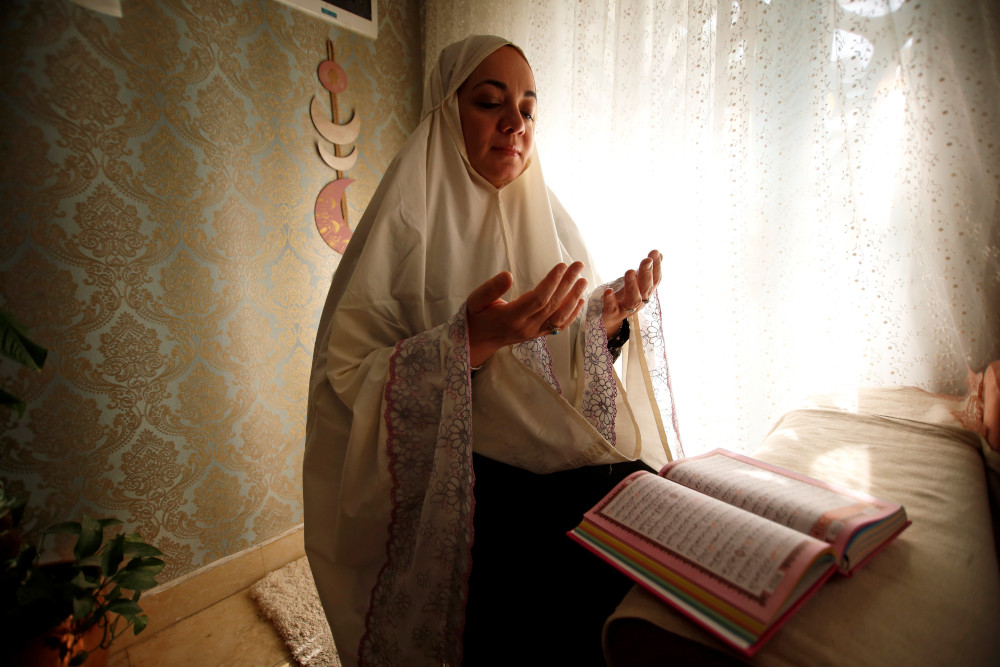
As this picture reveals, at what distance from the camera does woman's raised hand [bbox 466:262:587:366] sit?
0.63 meters

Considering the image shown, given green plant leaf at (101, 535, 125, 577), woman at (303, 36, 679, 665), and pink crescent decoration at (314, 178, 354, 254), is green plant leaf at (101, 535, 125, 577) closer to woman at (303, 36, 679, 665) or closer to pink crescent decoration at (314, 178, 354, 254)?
woman at (303, 36, 679, 665)

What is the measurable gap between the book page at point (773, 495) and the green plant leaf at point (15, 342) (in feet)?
4.01

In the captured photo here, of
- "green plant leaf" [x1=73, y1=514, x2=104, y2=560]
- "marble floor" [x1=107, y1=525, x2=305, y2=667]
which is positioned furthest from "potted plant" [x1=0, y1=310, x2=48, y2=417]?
"marble floor" [x1=107, y1=525, x2=305, y2=667]

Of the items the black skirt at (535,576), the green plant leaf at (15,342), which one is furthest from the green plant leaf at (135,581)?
the black skirt at (535,576)

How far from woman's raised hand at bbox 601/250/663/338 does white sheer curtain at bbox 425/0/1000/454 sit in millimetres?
330

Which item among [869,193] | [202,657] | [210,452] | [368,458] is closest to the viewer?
[368,458]

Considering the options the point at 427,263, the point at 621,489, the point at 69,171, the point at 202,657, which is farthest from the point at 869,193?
the point at 202,657

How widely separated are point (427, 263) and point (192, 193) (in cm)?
Answer: 85

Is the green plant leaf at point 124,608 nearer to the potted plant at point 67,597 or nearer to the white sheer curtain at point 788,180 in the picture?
the potted plant at point 67,597

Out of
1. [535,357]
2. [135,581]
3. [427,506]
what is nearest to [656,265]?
[535,357]

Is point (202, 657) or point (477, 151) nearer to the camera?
point (477, 151)

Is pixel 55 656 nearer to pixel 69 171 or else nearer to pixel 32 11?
pixel 69 171

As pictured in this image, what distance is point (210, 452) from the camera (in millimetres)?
1335

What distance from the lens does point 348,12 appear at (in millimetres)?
1505
